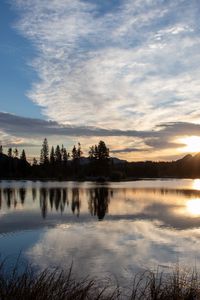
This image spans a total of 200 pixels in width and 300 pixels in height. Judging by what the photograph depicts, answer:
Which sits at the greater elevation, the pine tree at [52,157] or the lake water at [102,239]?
the pine tree at [52,157]

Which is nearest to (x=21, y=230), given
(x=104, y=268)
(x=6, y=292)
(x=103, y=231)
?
(x=103, y=231)

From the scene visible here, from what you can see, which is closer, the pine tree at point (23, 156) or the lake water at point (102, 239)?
the lake water at point (102, 239)

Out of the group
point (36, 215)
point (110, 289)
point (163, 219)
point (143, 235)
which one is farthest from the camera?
point (36, 215)

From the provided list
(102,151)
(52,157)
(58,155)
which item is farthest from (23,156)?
(102,151)

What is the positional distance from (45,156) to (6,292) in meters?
160

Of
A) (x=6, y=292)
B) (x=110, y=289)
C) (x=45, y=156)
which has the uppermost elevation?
(x=45, y=156)

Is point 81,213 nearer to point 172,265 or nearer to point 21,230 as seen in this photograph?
point 21,230

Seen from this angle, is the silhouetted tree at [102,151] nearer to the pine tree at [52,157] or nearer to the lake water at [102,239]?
the pine tree at [52,157]

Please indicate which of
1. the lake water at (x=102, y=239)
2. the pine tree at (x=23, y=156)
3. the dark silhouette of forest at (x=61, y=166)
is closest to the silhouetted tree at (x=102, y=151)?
the dark silhouette of forest at (x=61, y=166)

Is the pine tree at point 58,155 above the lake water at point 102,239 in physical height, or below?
above

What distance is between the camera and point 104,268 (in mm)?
14453

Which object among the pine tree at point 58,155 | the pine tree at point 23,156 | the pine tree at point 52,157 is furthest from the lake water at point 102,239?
the pine tree at point 58,155

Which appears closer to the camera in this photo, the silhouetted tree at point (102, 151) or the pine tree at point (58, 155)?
the silhouetted tree at point (102, 151)

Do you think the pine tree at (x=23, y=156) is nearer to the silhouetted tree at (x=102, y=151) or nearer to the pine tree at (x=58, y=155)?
the pine tree at (x=58, y=155)
